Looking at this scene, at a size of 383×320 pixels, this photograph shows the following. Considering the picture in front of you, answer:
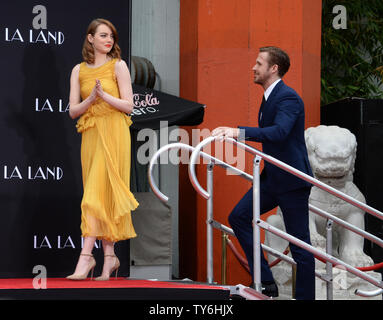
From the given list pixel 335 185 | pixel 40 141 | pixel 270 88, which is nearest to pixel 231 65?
pixel 335 185

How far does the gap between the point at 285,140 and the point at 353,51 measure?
6614 mm

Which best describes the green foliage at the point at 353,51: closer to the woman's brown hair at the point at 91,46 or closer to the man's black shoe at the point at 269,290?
the woman's brown hair at the point at 91,46

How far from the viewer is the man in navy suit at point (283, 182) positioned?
4711mm

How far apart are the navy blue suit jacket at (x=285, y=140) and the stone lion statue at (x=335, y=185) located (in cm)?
238

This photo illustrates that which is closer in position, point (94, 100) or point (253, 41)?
point (94, 100)

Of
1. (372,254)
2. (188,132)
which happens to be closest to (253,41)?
(188,132)

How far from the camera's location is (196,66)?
28.1ft

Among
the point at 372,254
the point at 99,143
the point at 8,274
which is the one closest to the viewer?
the point at 99,143

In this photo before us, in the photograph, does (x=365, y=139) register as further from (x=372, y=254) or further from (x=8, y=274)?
(x=8, y=274)

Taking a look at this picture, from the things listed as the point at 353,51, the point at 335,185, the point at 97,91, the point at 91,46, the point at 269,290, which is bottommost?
the point at 269,290

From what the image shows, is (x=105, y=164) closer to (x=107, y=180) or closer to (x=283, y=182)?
(x=107, y=180)

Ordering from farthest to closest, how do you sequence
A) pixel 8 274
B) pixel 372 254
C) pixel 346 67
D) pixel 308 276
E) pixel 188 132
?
pixel 346 67 < pixel 188 132 < pixel 372 254 < pixel 8 274 < pixel 308 276

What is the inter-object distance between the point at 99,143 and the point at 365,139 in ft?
13.3

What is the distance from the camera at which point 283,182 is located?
15.6 feet
